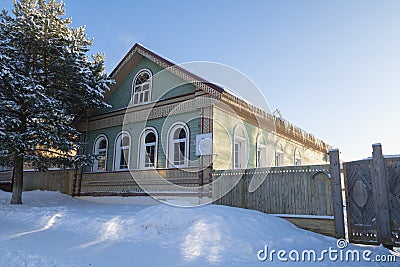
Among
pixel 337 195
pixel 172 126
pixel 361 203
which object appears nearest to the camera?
pixel 361 203

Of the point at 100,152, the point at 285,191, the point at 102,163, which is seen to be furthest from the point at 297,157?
the point at 100,152

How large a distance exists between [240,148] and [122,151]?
226 inches

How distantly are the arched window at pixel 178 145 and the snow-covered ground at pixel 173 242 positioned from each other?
167 inches

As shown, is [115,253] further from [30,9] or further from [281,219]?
[30,9]

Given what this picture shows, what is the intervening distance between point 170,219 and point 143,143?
23.0 feet

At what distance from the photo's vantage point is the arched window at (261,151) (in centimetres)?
1462

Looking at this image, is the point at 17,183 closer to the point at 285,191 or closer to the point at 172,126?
the point at 172,126

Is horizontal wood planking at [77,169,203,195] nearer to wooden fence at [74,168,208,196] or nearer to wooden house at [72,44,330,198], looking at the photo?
wooden fence at [74,168,208,196]

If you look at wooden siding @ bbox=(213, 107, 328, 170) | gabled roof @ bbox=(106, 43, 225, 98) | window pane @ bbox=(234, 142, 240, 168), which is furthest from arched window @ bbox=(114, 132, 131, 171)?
window pane @ bbox=(234, 142, 240, 168)

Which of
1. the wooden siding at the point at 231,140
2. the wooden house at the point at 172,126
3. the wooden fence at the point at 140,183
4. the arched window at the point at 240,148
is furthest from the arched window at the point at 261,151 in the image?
the wooden fence at the point at 140,183

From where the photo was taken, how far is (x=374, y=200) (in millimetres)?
6641

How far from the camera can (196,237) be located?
239 inches

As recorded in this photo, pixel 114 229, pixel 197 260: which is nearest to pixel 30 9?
pixel 114 229

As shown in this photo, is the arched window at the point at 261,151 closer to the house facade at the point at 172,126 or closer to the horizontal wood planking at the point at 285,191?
the house facade at the point at 172,126
